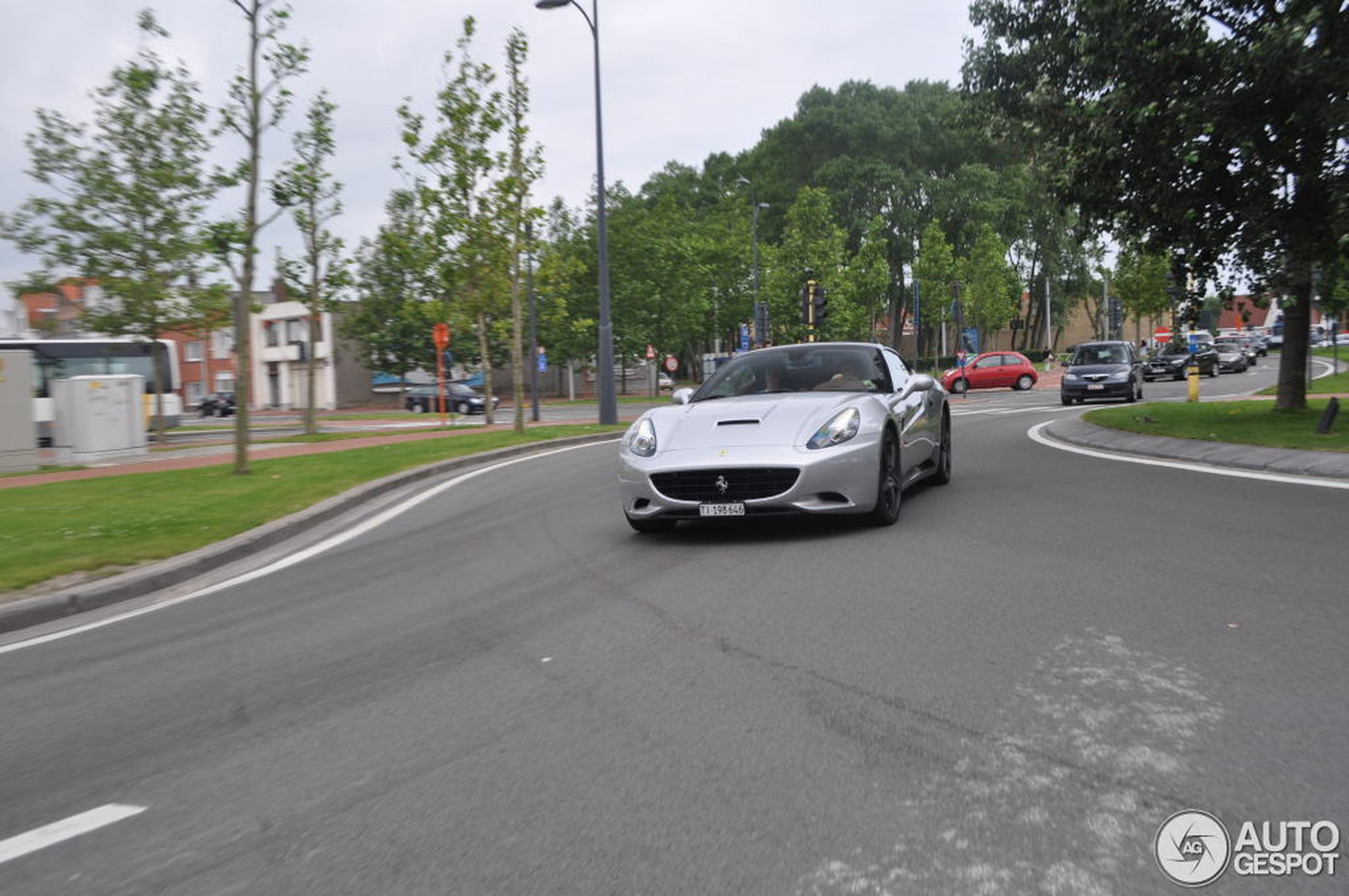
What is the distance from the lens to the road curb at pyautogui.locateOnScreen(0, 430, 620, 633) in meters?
6.61

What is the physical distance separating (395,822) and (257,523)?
24.0 feet

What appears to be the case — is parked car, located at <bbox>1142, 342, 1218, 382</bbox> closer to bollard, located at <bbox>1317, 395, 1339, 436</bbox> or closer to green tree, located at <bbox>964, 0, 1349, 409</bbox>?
green tree, located at <bbox>964, 0, 1349, 409</bbox>

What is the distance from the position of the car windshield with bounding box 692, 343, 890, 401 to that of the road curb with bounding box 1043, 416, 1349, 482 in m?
4.48

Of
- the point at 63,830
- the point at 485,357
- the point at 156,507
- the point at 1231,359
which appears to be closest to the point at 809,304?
the point at 485,357

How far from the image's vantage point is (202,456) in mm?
20516

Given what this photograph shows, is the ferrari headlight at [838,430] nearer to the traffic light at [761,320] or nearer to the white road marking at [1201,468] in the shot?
the white road marking at [1201,468]

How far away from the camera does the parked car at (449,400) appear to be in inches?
1929

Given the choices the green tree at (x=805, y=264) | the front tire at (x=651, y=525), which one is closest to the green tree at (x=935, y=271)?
the green tree at (x=805, y=264)

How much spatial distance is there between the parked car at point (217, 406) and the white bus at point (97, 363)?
23321 mm

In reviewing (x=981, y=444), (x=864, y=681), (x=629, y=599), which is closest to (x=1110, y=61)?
(x=981, y=444)

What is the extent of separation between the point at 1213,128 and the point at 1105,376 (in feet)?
54.0

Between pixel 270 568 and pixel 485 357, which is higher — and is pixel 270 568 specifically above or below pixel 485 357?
below

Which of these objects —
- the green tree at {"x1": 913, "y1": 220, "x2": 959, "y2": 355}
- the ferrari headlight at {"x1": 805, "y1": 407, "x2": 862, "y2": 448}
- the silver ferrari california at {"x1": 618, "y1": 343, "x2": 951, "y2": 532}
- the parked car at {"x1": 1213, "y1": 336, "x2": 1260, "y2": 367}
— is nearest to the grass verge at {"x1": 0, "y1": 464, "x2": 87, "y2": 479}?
the silver ferrari california at {"x1": 618, "y1": 343, "x2": 951, "y2": 532}

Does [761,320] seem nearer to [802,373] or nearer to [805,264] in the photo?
[802,373]
